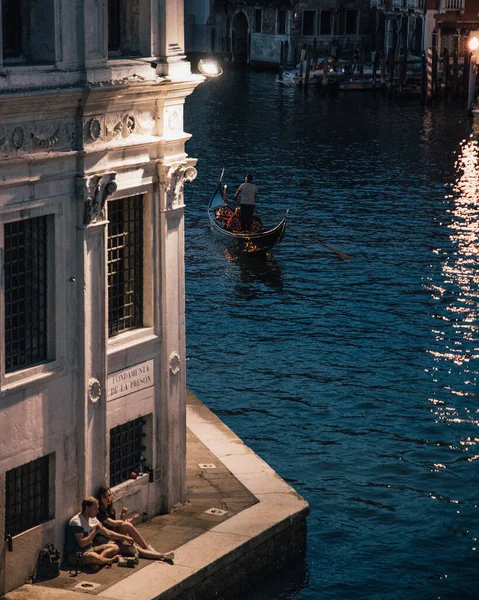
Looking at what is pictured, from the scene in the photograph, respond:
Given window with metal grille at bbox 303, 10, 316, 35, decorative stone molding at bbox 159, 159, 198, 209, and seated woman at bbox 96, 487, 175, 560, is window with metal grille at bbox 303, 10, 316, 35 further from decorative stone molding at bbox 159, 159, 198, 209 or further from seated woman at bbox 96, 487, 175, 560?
seated woman at bbox 96, 487, 175, 560

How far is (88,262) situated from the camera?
21.2 metres

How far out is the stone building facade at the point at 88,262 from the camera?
66.3 feet

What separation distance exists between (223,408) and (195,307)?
969 centimetres

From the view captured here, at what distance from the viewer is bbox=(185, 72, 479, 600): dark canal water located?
26.2 metres

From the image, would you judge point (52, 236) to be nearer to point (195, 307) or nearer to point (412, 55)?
point (195, 307)

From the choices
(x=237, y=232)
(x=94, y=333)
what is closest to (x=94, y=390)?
(x=94, y=333)

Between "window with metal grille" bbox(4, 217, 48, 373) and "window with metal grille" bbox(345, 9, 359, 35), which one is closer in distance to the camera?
"window with metal grille" bbox(4, 217, 48, 373)

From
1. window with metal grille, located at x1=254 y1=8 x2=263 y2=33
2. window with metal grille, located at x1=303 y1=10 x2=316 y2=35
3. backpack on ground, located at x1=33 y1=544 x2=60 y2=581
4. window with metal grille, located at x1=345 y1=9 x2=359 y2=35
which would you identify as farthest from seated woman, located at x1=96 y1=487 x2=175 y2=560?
window with metal grille, located at x1=254 y1=8 x2=263 y2=33

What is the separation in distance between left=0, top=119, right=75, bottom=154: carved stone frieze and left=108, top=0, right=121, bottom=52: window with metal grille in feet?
7.53

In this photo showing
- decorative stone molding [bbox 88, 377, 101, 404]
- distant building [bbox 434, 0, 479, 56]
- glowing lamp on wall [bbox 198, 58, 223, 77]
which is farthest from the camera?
distant building [bbox 434, 0, 479, 56]

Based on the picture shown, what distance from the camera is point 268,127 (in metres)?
85.2

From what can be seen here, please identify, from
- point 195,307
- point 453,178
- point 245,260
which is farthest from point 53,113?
point 453,178

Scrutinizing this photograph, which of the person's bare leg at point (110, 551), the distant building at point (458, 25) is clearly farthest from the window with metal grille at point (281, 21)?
the person's bare leg at point (110, 551)

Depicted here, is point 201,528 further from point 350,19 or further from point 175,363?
point 350,19
